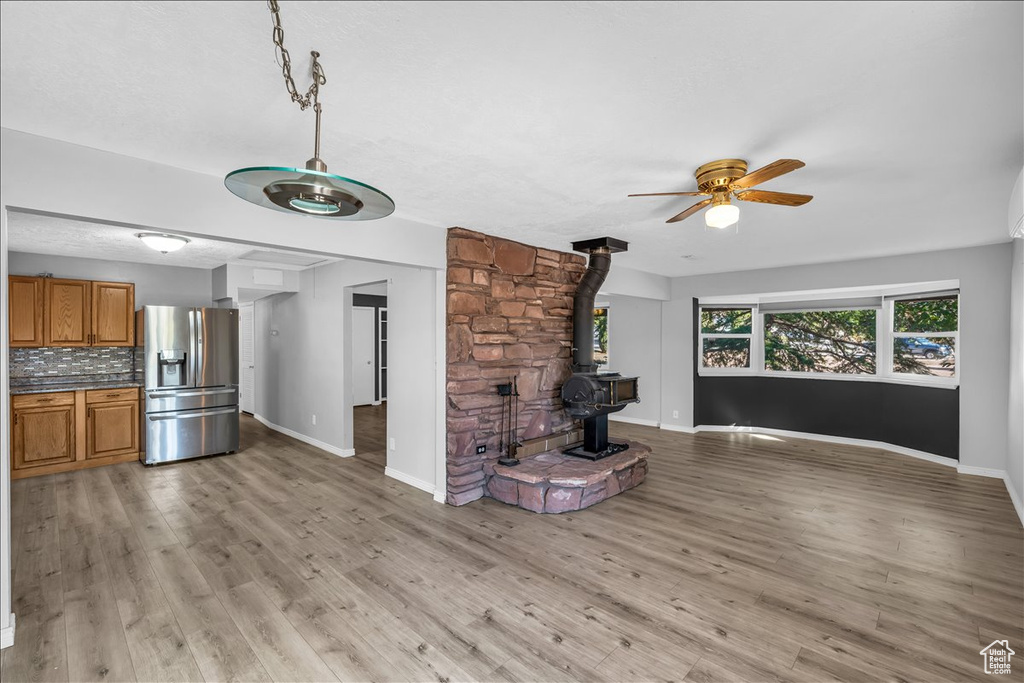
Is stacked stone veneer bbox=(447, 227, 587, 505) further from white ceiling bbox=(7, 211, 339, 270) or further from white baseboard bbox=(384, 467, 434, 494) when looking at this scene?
white ceiling bbox=(7, 211, 339, 270)

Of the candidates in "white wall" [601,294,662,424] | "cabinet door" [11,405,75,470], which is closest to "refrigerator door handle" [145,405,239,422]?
"cabinet door" [11,405,75,470]

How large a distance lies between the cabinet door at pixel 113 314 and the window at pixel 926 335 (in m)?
9.34

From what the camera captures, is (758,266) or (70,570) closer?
(70,570)

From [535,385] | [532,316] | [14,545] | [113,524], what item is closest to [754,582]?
[535,385]

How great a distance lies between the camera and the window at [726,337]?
23.5 ft

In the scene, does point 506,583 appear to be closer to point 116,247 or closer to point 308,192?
point 308,192

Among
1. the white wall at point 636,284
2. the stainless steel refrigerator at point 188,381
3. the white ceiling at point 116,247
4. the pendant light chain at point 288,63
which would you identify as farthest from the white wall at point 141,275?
the pendant light chain at point 288,63

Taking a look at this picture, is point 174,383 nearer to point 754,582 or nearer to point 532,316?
point 532,316

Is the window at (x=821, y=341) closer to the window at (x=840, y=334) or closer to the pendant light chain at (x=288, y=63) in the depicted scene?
the window at (x=840, y=334)

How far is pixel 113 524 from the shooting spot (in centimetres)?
354

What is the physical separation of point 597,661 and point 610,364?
6260mm

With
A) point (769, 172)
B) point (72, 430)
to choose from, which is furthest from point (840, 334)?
point (72, 430)

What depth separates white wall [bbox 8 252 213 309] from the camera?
5.12 metres

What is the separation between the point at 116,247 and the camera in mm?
4832
